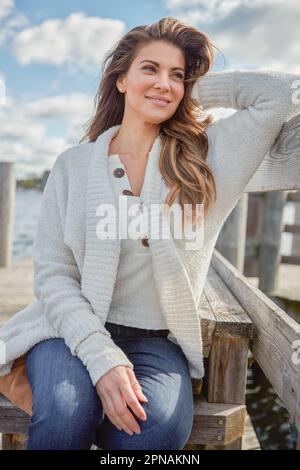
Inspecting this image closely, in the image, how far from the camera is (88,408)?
1.64 meters

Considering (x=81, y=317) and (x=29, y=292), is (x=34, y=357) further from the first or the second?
(x=29, y=292)

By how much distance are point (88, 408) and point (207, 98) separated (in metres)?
1.23

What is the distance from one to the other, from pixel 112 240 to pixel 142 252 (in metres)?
0.12

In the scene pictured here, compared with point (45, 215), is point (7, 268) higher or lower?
lower

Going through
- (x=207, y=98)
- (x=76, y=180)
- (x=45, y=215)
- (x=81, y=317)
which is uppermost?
(x=207, y=98)

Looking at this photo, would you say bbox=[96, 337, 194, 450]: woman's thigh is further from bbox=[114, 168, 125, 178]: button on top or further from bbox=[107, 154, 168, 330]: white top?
bbox=[114, 168, 125, 178]: button on top

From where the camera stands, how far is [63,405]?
1610 millimetres

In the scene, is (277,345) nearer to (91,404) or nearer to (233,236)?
(91,404)

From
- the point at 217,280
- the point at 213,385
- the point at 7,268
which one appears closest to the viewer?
the point at 213,385

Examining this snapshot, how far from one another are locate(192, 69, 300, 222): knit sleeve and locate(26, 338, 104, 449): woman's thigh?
80cm

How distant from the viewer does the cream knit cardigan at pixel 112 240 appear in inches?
72.7

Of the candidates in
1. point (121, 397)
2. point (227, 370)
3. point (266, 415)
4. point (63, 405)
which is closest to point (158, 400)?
point (121, 397)

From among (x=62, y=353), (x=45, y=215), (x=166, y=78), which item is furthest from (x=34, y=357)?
(x=166, y=78)

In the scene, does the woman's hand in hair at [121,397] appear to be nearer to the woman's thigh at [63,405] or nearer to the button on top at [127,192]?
the woman's thigh at [63,405]
